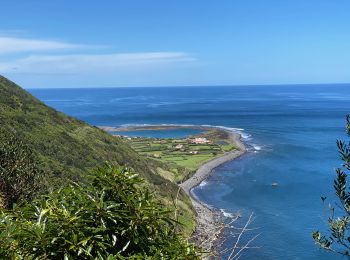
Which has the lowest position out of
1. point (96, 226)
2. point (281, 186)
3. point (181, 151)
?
point (281, 186)

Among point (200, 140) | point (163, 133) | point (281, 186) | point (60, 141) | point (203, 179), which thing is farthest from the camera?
point (163, 133)

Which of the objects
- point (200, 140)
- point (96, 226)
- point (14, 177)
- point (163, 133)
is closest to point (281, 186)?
point (200, 140)

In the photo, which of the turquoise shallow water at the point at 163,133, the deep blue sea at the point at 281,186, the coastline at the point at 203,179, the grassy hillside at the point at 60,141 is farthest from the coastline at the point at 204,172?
the turquoise shallow water at the point at 163,133

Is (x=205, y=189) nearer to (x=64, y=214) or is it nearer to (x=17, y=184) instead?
(x=17, y=184)

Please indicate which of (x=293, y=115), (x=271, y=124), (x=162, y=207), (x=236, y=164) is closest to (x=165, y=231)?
(x=162, y=207)

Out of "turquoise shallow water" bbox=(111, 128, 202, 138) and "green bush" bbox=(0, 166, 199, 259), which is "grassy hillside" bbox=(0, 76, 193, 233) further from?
"turquoise shallow water" bbox=(111, 128, 202, 138)

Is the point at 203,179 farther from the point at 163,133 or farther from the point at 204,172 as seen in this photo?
the point at 163,133

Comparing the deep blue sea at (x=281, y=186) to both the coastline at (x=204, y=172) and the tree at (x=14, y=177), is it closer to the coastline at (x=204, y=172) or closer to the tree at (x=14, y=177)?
the coastline at (x=204, y=172)
